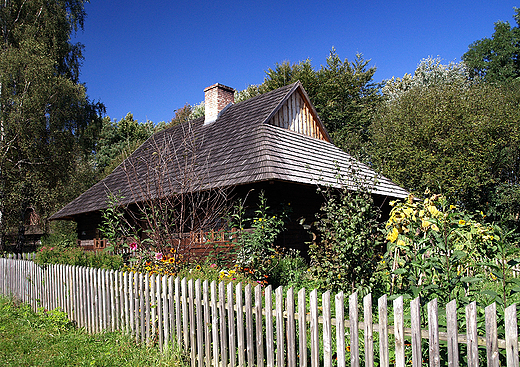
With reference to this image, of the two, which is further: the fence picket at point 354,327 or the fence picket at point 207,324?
the fence picket at point 207,324

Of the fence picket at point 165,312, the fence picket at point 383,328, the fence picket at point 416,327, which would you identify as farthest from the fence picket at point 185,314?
the fence picket at point 416,327

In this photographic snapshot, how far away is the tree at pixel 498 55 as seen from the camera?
1169 inches

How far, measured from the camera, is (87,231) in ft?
51.6

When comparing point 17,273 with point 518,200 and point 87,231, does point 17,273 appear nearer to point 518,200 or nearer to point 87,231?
point 87,231

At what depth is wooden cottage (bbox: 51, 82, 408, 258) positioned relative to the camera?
26.0 ft

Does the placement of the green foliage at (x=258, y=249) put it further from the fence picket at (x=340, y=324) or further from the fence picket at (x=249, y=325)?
the fence picket at (x=340, y=324)

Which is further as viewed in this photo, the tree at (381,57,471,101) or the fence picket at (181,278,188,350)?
the tree at (381,57,471,101)

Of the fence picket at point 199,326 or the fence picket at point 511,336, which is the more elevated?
the fence picket at point 511,336

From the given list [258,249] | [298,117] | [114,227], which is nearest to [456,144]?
[298,117]

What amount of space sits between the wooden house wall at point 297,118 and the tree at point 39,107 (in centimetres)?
1072

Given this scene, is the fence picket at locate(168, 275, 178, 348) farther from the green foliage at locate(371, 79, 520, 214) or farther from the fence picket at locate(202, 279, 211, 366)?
the green foliage at locate(371, 79, 520, 214)

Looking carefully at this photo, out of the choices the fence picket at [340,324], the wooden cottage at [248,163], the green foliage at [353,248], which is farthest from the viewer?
the wooden cottage at [248,163]

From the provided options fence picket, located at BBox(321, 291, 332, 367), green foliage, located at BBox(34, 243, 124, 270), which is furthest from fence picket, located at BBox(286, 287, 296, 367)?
green foliage, located at BBox(34, 243, 124, 270)

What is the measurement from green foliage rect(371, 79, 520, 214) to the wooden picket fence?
14.0m
